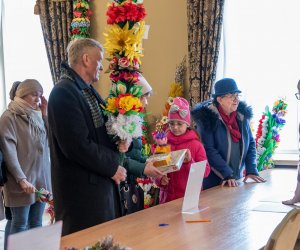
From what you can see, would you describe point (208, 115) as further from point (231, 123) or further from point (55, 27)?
point (55, 27)

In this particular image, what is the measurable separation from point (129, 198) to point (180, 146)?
0.67m

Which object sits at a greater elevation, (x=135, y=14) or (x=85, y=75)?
(x=135, y=14)

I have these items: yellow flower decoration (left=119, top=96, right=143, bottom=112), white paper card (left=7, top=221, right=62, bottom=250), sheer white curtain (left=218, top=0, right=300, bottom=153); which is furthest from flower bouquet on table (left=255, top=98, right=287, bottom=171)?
white paper card (left=7, top=221, right=62, bottom=250)

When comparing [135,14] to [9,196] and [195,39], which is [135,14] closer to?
[9,196]

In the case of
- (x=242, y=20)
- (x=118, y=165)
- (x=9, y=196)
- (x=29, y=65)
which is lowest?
(x=9, y=196)

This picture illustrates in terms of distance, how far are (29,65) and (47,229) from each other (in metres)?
5.24

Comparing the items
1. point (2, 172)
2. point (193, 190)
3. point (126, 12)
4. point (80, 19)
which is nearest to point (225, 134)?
point (193, 190)

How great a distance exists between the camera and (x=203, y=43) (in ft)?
16.2

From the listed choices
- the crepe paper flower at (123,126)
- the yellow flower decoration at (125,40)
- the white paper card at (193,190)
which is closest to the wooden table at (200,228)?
the white paper card at (193,190)

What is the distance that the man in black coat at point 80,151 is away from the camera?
2.48 meters

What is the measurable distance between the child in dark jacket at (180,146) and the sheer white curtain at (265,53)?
1656mm

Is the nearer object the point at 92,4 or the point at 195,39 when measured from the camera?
the point at 195,39

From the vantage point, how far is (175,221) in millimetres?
2377

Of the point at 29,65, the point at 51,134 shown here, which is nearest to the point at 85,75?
the point at 51,134
